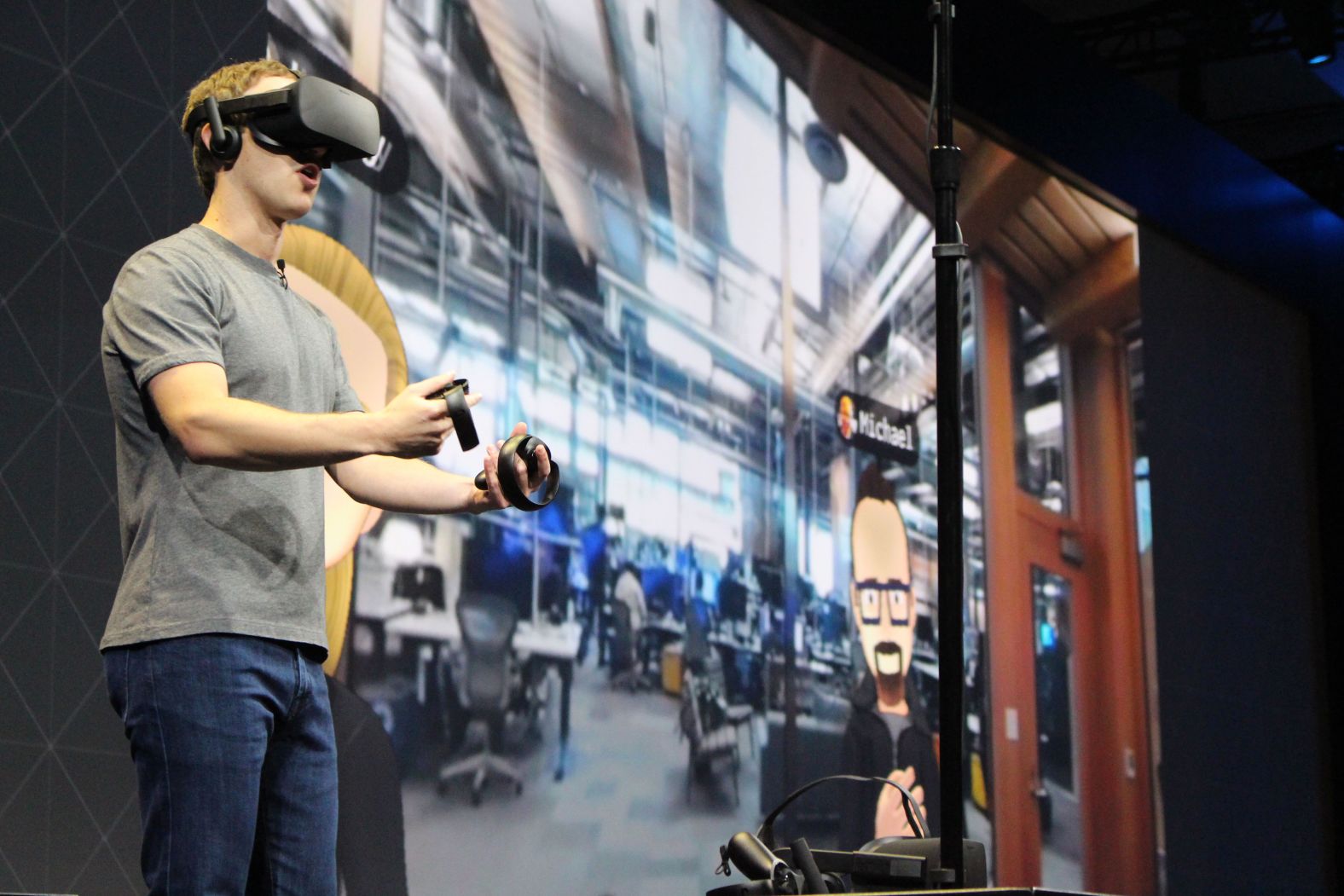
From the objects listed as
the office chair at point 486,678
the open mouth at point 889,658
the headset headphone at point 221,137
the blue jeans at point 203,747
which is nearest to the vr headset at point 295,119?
the headset headphone at point 221,137

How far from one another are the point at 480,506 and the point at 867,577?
2.65m

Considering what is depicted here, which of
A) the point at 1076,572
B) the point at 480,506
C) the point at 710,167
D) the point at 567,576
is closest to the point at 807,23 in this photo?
the point at 710,167

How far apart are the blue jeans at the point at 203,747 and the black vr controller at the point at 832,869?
27.5 inches

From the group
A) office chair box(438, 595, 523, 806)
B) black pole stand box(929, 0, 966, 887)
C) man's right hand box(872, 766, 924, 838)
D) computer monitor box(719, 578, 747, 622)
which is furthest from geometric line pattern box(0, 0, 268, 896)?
man's right hand box(872, 766, 924, 838)

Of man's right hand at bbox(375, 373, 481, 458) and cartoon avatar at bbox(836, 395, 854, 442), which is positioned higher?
cartoon avatar at bbox(836, 395, 854, 442)

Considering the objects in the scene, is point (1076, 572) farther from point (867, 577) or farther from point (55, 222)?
point (55, 222)

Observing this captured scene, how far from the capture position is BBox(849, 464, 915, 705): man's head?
4012 mm

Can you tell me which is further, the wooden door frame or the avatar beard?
the wooden door frame

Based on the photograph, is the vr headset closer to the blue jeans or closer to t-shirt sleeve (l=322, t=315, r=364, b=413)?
t-shirt sleeve (l=322, t=315, r=364, b=413)

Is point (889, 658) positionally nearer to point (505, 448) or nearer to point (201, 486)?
point (505, 448)

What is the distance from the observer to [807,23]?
401 cm

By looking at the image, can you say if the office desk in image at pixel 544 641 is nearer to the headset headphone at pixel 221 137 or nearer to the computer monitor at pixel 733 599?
the computer monitor at pixel 733 599

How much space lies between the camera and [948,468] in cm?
194

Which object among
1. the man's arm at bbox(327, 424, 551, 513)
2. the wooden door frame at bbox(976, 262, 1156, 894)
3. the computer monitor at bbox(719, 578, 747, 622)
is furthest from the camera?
the wooden door frame at bbox(976, 262, 1156, 894)
